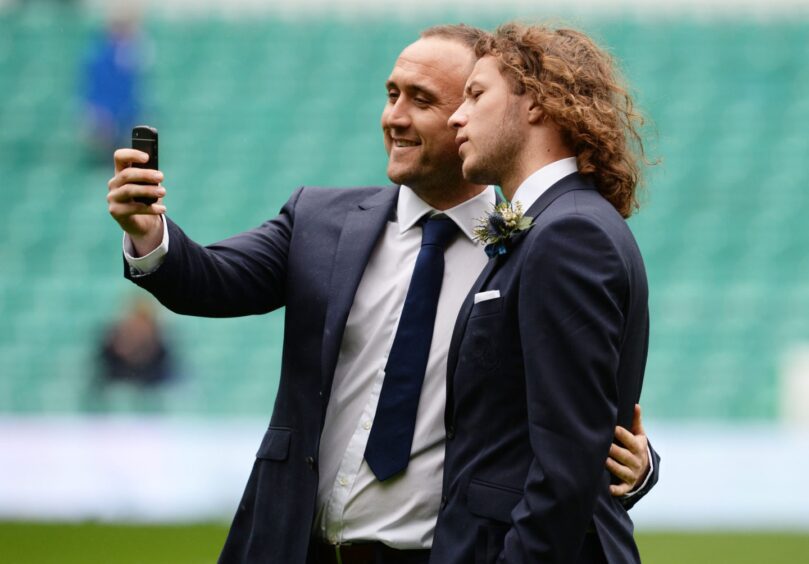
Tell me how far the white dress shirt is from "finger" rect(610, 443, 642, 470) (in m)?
0.39

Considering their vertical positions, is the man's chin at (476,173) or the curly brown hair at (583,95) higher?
the curly brown hair at (583,95)

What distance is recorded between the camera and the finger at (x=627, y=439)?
290cm

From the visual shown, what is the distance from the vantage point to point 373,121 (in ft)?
43.0

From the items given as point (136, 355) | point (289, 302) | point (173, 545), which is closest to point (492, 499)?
point (289, 302)

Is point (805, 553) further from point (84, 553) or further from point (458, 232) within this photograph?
point (458, 232)

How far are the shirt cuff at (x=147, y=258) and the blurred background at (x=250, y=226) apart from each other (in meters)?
4.57

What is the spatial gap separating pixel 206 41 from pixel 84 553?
23.6 ft

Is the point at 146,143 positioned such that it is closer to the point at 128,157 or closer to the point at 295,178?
the point at 128,157

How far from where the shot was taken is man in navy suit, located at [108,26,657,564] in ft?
10.0

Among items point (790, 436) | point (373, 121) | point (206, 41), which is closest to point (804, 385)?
point (790, 436)

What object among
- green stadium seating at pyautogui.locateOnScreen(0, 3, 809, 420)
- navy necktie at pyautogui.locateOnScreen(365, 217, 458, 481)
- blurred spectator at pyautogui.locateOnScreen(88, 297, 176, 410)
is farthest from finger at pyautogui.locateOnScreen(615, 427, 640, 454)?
green stadium seating at pyautogui.locateOnScreen(0, 3, 809, 420)

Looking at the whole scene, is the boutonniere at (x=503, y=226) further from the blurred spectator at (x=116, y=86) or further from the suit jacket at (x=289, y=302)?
the blurred spectator at (x=116, y=86)

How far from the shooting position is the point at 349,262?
325 cm

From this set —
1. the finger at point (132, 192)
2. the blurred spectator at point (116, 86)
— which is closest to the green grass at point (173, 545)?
the blurred spectator at point (116, 86)
